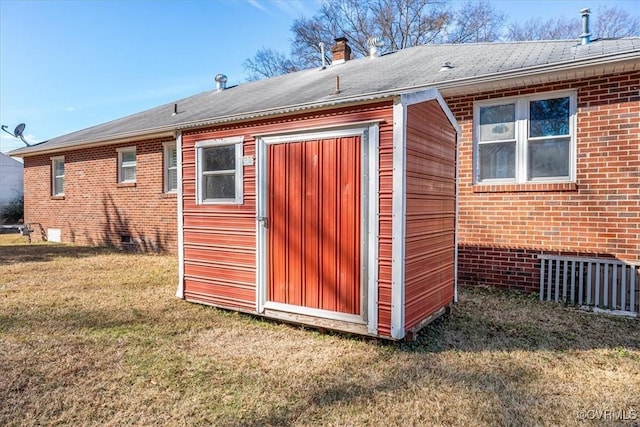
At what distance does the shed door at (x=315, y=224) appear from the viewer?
12.9ft

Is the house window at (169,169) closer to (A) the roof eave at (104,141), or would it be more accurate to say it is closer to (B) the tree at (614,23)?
(A) the roof eave at (104,141)

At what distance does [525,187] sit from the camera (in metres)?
5.86

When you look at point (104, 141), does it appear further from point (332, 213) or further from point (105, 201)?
point (332, 213)

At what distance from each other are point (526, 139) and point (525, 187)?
0.70 meters

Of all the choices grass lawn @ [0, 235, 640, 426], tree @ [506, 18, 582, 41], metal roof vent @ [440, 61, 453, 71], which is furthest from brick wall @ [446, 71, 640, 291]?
tree @ [506, 18, 582, 41]

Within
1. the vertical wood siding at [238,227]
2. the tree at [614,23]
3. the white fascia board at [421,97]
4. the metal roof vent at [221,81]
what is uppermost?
the tree at [614,23]

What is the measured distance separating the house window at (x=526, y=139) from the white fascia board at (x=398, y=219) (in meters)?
3.14

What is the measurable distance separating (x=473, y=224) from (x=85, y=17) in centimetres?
978

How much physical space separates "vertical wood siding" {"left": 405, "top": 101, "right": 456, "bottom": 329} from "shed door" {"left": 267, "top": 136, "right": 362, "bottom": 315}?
0.50 meters

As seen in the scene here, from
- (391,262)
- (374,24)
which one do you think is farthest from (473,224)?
(374,24)

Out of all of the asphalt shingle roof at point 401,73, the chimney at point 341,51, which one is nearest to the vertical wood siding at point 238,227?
the asphalt shingle roof at point 401,73

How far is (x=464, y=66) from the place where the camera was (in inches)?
265

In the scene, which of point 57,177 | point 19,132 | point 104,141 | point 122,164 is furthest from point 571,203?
point 19,132

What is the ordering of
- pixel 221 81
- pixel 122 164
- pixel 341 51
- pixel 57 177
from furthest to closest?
pixel 221 81 < pixel 57 177 < pixel 341 51 < pixel 122 164
